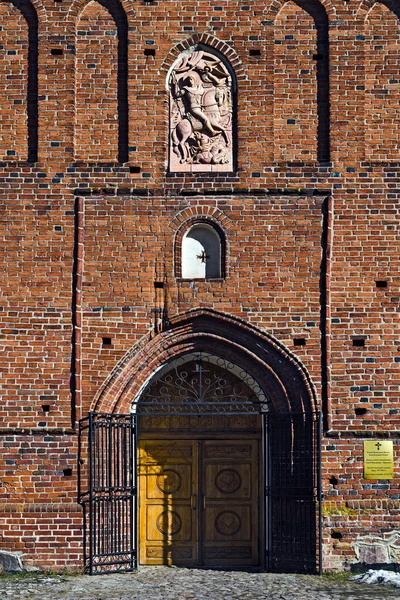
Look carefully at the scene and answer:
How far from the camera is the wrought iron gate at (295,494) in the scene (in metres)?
11.8

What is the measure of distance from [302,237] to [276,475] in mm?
2712

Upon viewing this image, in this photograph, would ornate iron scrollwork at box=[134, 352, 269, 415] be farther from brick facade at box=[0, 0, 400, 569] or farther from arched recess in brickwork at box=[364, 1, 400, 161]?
arched recess in brickwork at box=[364, 1, 400, 161]

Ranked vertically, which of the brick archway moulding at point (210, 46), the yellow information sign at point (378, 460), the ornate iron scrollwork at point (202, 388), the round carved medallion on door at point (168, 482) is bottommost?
the round carved medallion on door at point (168, 482)

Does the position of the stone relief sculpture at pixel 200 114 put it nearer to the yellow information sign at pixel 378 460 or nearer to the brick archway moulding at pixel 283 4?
the brick archway moulding at pixel 283 4

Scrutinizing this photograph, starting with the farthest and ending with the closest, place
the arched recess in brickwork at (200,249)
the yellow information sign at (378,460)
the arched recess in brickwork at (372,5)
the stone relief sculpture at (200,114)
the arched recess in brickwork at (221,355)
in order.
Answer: the arched recess in brickwork at (372,5)
the stone relief sculpture at (200,114)
the arched recess in brickwork at (200,249)
the arched recess in brickwork at (221,355)
the yellow information sign at (378,460)

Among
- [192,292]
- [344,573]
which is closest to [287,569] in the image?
[344,573]

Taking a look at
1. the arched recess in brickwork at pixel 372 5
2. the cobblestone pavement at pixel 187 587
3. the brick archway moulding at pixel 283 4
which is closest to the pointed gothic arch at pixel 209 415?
the cobblestone pavement at pixel 187 587

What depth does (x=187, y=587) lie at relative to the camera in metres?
11.2

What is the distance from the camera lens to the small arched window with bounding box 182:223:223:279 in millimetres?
12352

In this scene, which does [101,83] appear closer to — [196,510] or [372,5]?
[372,5]

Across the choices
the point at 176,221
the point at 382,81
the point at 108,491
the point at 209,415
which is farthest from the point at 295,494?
the point at 382,81

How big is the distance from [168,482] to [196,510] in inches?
18.6

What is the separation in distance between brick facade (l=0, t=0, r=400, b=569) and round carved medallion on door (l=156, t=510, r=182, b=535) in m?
1.33

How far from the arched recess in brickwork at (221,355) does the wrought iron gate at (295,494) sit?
253 mm
